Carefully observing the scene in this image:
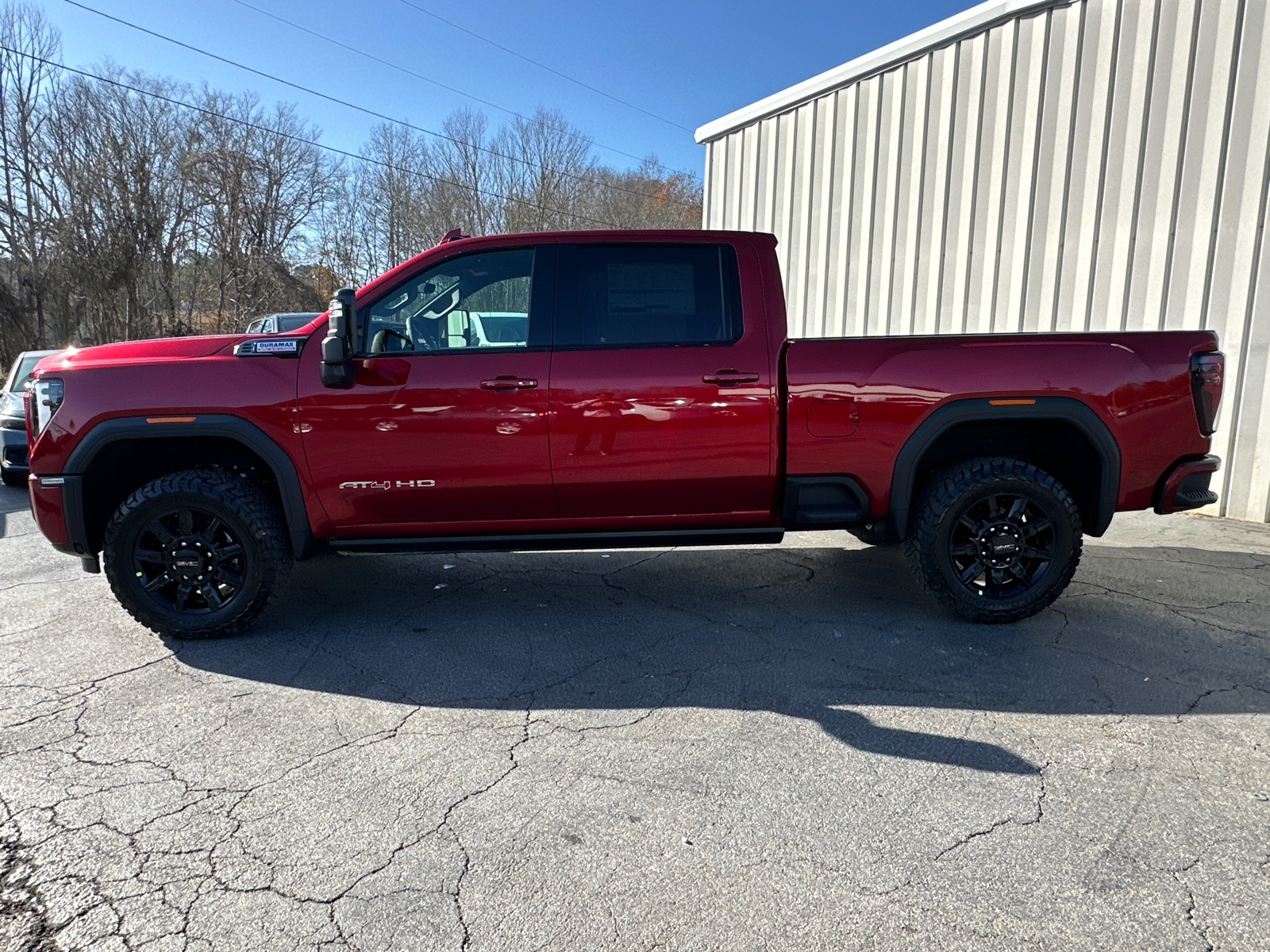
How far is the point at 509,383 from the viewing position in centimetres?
407

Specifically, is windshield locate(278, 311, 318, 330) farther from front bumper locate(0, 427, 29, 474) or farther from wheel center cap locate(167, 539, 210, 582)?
wheel center cap locate(167, 539, 210, 582)

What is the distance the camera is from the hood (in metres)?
4.04

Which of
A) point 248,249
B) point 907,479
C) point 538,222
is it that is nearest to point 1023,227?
point 907,479

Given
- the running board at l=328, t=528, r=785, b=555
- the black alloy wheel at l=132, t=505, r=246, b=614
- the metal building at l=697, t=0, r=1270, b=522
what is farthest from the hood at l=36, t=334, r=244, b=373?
the metal building at l=697, t=0, r=1270, b=522

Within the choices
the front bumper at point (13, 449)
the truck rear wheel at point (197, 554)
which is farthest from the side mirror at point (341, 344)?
the front bumper at point (13, 449)

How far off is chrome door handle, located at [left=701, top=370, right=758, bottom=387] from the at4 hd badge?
1.48 m

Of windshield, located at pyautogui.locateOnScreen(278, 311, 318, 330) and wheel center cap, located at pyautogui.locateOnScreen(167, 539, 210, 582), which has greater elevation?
windshield, located at pyautogui.locateOnScreen(278, 311, 318, 330)

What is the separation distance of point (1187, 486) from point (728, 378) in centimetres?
243

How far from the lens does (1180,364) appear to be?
162 inches

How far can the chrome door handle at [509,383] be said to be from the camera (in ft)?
13.3

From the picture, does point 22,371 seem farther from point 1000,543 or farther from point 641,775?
point 1000,543

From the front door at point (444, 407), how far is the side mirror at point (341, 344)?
0.24 feet

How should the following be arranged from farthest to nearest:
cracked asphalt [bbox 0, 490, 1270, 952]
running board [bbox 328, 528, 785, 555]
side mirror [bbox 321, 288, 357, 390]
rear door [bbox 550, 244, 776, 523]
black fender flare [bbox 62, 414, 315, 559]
Answer: 1. running board [bbox 328, 528, 785, 555]
2. rear door [bbox 550, 244, 776, 523]
3. black fender flare [bbox 62, 414, 315, 559]
4. side mirror [bbox 321, 288, 357, 390]
5. cracked asphalt [bbox 0, 490, 1270, 952]

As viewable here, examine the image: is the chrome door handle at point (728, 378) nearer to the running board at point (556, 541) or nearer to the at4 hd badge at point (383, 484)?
the running board at point (556, 541)
